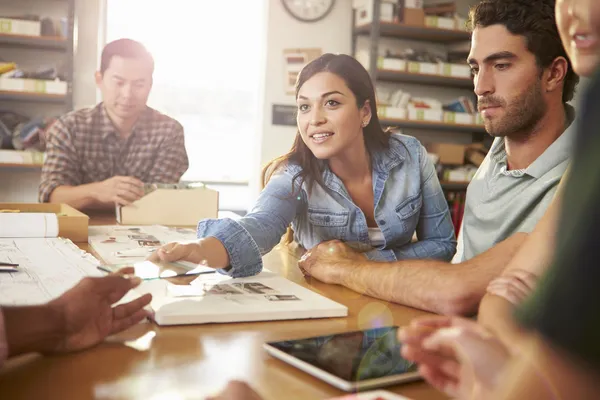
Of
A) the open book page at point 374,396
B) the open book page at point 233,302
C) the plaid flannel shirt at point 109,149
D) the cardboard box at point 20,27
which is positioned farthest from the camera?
the cardboard box at point 20,27

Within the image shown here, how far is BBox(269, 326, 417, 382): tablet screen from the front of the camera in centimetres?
72

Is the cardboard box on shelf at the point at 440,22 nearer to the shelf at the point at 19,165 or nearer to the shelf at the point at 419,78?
the shelf at the point at 419,78

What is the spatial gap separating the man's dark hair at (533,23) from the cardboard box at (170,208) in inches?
41.5

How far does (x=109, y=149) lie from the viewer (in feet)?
8.61

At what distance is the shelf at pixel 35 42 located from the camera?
13.1ft

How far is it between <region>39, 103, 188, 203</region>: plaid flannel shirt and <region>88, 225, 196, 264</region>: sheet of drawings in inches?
25.9

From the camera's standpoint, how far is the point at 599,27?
342 millimetres

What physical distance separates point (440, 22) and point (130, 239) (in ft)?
12.9

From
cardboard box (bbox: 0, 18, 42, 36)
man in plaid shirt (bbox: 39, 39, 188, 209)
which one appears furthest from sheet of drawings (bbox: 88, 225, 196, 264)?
→ cardboard box (bbox: 0, 18, 42, 36)

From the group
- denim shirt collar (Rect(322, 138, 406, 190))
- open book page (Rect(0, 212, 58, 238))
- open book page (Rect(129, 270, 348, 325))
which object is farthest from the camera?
denim shirt collar (Rect(322, 138, 406, 190))

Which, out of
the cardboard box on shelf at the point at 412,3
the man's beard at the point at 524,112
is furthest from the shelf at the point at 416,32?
the man's beard at the point at 524,112

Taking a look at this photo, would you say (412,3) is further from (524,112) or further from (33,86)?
(524,112)

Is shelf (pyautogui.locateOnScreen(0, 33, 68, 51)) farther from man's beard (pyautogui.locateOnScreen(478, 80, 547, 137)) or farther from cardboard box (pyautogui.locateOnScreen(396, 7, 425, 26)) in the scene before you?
man's beard (pyautogui.locateOnScreen(478, 80, 547, 137))

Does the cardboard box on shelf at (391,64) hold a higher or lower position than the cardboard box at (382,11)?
lower
